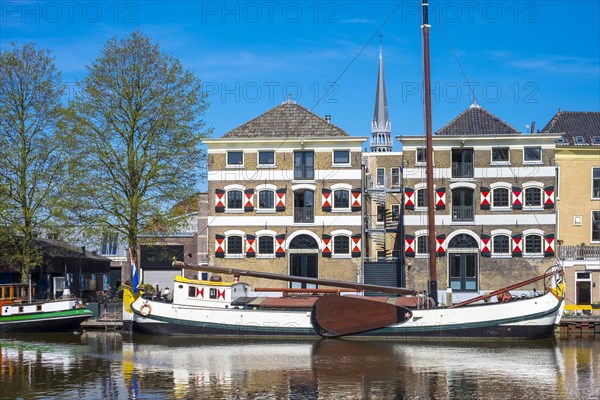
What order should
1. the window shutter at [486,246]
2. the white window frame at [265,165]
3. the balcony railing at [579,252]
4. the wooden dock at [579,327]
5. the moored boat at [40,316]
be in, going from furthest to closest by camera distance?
the white window frame at [265,165], the balcony railing at [579,252], the window shutter at [486,246], the moored boat at [40,316], the wooden dock at [579,327]

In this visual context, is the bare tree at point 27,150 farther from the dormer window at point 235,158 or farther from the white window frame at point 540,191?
the white window frame at point 540,191

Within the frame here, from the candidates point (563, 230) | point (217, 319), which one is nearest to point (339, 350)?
point (217, 319)

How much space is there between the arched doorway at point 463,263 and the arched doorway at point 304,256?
25.9 ft

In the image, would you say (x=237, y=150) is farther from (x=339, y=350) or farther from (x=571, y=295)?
(x=571, y=295)

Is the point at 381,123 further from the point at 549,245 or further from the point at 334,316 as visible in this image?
the point at 334,316

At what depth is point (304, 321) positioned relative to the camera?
3969cm

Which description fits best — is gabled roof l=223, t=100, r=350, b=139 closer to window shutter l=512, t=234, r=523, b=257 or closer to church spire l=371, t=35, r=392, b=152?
window shutter l=512, t=234, r=523, b=257

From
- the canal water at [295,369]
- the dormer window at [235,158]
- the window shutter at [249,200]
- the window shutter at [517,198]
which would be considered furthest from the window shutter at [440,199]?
the canal water at [295,369]

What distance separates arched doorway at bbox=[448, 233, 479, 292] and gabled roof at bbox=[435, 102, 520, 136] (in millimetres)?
6491

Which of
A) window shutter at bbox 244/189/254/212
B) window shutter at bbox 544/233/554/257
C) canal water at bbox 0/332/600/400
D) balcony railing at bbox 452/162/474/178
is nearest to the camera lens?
canal water at bbox 0/332/600/400

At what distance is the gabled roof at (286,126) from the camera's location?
50406 millimetres

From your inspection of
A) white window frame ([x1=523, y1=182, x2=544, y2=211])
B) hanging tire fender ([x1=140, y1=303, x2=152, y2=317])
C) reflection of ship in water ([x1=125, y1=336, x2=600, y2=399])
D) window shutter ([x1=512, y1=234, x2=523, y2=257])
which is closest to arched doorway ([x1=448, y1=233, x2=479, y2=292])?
window shutter ([x1=512, y1=234, x2=523, y2=257])

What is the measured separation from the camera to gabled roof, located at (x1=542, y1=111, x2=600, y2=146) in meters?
53.7

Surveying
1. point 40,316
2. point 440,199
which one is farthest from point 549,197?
point 40,316
